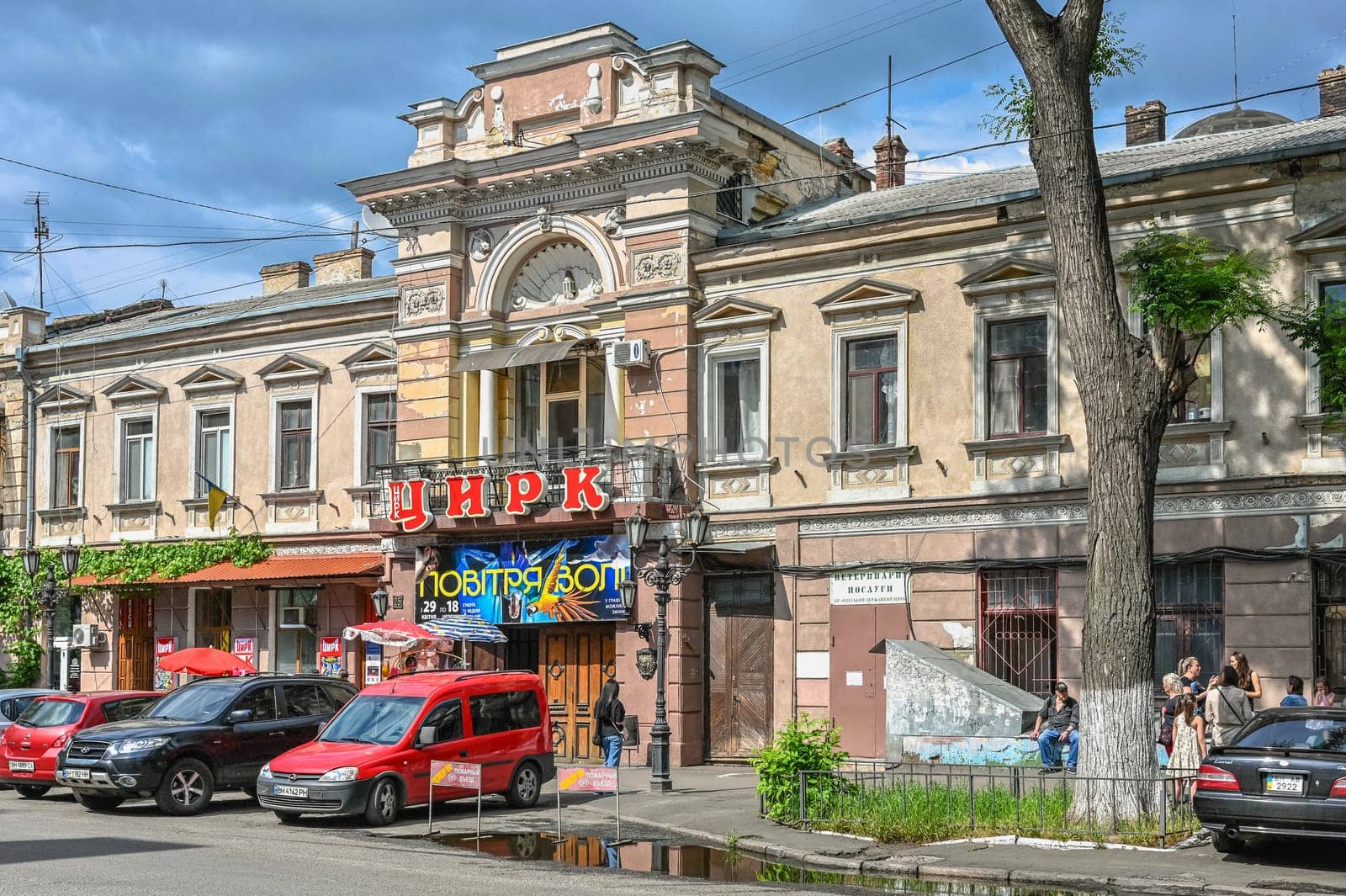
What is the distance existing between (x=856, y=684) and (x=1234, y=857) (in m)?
10.6

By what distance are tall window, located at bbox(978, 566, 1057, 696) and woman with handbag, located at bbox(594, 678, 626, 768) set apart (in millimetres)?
5548

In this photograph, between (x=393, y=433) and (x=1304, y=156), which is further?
(x=393, y=433)

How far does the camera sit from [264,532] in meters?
32.4

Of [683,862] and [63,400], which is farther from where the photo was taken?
[63,400]

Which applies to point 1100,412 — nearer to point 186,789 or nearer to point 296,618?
point 186,789

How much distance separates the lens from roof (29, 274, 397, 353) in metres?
32.4

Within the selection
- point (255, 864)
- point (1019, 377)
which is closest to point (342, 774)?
point (255, 864)

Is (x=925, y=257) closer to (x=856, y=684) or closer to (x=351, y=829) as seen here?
(x=856, y=684)

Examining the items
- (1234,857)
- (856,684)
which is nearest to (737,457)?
(856,684)

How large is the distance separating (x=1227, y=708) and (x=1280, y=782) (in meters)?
4.69

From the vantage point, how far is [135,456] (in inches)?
1367

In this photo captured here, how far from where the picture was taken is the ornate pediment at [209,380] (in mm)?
33062

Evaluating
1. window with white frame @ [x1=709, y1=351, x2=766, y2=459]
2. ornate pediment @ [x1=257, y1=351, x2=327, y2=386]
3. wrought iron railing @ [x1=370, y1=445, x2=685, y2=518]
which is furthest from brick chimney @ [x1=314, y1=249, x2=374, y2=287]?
window with white frame @ [x1=709, y1=351, x2=766, y2=459]

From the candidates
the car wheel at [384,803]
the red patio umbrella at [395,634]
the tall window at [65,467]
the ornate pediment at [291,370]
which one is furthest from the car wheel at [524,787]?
the tall window at [65,467]
